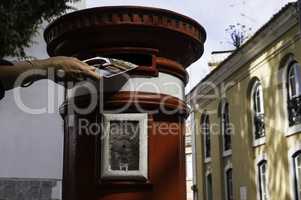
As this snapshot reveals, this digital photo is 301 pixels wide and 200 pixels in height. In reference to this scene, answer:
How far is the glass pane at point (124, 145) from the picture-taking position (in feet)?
11.1

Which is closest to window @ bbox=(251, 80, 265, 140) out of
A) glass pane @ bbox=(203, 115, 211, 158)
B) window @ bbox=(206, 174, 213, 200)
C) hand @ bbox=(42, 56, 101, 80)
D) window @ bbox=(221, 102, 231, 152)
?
window @ bbox=(221, 102, 231, 152)

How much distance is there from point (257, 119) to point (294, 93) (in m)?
2.54

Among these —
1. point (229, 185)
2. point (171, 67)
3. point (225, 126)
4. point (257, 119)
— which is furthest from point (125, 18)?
point (229, 185)

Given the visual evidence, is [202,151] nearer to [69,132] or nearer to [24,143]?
[24,143]

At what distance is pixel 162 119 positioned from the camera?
141 inches

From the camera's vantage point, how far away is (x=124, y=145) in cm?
344

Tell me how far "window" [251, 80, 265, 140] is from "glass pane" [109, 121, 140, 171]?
44.6 feet

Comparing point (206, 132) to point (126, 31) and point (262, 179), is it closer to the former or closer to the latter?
point (262, 179)

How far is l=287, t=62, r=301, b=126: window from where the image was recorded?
46.3 ft

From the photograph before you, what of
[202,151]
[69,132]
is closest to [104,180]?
[69,132]

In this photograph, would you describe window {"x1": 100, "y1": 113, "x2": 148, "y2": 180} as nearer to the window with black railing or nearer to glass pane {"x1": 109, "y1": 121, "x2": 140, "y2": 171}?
glass pane {"x1": 109, "y1": 121, "x2": 140, "y2": 171}

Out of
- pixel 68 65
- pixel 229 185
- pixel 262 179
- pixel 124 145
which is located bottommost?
pixel 68 65

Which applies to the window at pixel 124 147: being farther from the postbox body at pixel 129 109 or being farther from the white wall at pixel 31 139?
the white wall at pixel 31 139

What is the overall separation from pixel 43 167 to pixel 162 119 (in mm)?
4728
